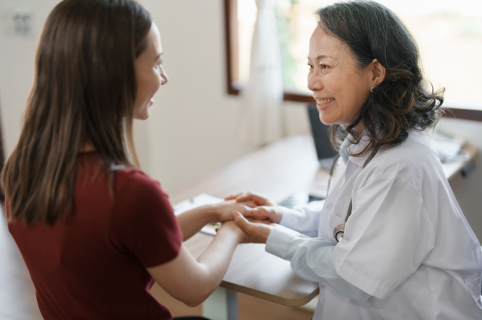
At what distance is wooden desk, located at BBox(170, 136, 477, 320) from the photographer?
3.88 feet

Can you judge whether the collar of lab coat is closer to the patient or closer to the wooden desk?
the wooden desk

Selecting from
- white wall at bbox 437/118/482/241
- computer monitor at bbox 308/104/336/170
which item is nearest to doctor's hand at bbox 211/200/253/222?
white wall at bbox 437/118/482/241

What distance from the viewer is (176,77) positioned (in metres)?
3.48

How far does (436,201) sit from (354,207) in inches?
7.7

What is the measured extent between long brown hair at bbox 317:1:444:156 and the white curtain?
177 cm

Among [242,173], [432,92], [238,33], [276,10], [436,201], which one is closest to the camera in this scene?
[436,201]

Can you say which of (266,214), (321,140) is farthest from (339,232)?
(321,140)

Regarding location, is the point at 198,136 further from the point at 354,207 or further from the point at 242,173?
the point at 354,207

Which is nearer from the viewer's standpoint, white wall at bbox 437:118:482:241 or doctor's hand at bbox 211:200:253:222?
doctor's hand at bbox 211:200:253:222

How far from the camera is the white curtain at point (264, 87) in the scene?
2891 mm

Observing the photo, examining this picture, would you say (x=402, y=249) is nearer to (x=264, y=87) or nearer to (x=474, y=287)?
(x=474, y=287)

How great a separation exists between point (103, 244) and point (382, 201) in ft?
2.06

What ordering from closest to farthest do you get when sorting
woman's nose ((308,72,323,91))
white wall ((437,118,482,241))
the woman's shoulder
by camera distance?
the woman's shoulder < woman's nose ((308,72,323,91)) < white wall ((437,118,482,241))

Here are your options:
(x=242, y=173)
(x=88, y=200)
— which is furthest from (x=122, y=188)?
(x=242, y=173)
